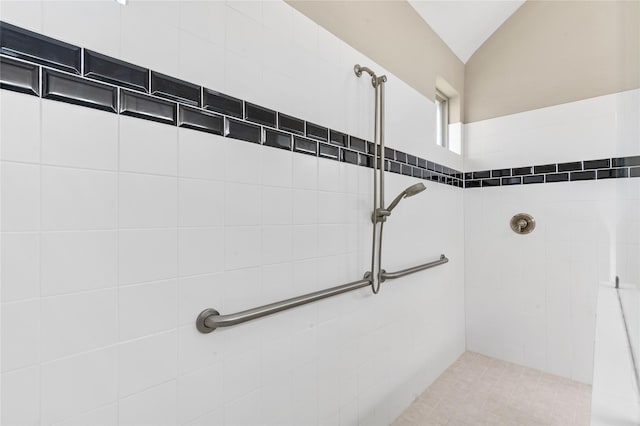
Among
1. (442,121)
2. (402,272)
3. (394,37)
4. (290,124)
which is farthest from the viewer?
(442,121)

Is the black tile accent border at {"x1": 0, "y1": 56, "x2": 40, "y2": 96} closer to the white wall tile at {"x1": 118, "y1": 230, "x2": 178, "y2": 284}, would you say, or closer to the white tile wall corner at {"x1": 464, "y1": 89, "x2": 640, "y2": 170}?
the white wall tile at {"x1": 118, "y1": 230, "x2": 178, "y2": 284}

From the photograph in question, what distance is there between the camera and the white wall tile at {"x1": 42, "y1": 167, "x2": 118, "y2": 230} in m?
0.66

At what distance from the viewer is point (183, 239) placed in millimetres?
872

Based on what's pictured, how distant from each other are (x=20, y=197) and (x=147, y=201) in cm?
24

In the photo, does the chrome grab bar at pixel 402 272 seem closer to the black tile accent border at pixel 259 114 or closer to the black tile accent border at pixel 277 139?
the black tile accent border at pixel 277 139

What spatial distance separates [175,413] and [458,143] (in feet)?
8.48

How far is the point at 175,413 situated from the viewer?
857 millimetres

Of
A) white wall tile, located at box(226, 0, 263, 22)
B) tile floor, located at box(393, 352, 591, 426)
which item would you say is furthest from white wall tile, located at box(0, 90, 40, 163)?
tile floor, located at box(393, 352, 591, 426)

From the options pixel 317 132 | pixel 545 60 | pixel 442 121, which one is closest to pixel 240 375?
pixel 317 132

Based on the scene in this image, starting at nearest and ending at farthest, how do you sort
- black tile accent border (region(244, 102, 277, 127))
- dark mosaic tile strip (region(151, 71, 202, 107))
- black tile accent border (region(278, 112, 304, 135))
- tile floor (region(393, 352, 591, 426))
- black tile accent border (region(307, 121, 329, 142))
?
dark mosaic tile strip (region(151, 71, 202, 107)) → black tile accent border (region(244, 102, 277, 127)) → black tile accent border (region(278, 112, 304, 135)) → black tile accent border (region(307, 121, 329, 142)) → tile floor (region(393, 352, 591, 426))

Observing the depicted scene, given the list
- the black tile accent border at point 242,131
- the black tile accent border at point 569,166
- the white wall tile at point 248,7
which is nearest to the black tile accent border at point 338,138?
the black tile accent border at point 242,131

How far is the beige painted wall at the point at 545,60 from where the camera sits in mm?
2023

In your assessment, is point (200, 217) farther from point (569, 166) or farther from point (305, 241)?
point (569, 166)

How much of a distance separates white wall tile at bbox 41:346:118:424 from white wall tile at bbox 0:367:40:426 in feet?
0.04
